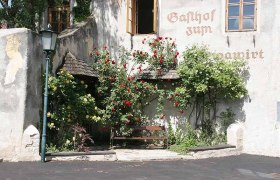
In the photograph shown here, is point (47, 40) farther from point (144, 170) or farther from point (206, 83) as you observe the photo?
point (206, 83)

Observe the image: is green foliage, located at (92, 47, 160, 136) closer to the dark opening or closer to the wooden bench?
the wooden bench

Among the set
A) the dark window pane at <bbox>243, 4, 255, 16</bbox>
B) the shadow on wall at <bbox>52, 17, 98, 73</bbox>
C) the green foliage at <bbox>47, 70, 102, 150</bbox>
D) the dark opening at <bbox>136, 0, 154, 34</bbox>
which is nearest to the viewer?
the green foliage at <bbox>47, 70, 102, 150</bbox>

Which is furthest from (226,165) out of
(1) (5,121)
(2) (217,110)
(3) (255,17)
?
(1) (5,121)

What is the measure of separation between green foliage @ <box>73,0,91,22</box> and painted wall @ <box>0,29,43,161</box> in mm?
4083

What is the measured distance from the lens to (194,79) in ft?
38.3

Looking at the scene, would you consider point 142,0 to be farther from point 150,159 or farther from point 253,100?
point 150,159

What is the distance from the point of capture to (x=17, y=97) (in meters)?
9.34

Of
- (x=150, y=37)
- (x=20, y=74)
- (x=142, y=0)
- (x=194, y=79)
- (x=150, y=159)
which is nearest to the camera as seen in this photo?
(x=20, y=74)

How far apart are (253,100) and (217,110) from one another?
1.21m

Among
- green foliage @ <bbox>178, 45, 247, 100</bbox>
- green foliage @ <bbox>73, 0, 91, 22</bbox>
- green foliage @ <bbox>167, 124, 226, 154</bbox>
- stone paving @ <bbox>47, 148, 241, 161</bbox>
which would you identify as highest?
green foliage @ <bbox>73, 0, 91, 22</bbox>

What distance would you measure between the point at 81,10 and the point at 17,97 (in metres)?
5.34

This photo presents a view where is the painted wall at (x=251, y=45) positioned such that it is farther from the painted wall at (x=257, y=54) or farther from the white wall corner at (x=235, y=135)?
the white wall corner at (x=235, y=135)

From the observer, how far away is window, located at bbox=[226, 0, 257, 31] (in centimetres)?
1181

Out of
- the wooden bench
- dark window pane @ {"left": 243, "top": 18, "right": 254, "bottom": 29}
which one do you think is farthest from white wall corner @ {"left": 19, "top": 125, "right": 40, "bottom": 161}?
dark window pane @ {"left": 243, "top": 18, "right": 254, "bottom": 29}
